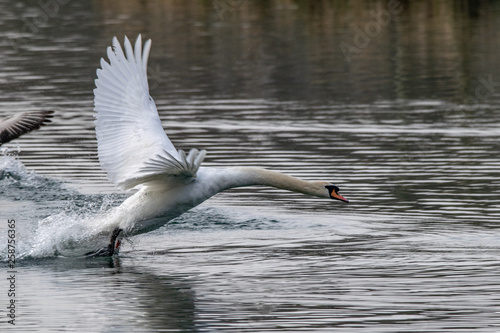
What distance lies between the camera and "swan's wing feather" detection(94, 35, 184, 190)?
11.0 meters

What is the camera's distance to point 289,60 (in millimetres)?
27922

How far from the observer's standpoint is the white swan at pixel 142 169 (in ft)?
35.5

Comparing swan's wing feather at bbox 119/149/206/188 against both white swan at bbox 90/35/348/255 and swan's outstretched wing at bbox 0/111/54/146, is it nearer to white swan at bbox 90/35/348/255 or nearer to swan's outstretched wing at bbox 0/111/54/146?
white swan at bbox 90/35/348/255

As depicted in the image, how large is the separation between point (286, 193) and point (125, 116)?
11.2 ft

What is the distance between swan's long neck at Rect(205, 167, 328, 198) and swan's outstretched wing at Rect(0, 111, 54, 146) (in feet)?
9.24

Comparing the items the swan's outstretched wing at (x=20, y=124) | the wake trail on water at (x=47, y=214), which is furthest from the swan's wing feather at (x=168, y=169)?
the swan's outstretched wing at (x=20, y=124)

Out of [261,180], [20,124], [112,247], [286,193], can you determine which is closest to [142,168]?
[261,180]

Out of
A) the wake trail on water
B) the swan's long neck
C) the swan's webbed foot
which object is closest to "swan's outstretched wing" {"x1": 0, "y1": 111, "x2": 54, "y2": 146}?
the wake trail on water

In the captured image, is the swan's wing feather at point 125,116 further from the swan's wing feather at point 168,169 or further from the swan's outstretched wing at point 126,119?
the swan's wing feather at point 168,169

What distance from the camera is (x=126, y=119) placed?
A: 11.5 m

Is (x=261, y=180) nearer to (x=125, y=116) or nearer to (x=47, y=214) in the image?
(x=125, y=116)

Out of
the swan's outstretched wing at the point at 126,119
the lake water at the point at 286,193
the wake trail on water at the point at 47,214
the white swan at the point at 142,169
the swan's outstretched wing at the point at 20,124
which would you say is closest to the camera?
the lake water at the point at 286,193

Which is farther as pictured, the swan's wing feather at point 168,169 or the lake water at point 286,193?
the swan's wing feather at point 168,169

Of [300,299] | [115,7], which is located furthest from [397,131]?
[115,7]
